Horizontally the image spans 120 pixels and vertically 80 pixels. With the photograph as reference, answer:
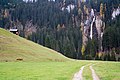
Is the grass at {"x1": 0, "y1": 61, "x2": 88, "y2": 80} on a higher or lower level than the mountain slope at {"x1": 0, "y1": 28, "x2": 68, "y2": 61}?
lower

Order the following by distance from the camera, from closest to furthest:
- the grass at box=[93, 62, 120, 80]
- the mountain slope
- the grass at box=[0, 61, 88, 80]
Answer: the grass at box=[0, 61, 88, 80]
the grass at box=[93, 62, 120, 80]
the mountain slope

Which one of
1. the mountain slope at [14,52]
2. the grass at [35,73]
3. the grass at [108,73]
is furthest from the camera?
the mountain slope at [14,52]

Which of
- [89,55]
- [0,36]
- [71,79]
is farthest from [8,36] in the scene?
[89,55]

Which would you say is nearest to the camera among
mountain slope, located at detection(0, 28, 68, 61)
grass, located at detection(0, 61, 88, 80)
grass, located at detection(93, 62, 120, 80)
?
grass, located at detection(0, 61, 88, 80)

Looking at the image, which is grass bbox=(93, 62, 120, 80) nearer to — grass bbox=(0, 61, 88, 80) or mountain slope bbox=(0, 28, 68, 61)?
grass bbox=(0, 61, 88, 80)

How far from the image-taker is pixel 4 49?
3378 inches

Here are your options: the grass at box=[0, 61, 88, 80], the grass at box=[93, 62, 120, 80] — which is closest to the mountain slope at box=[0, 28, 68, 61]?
the grass at box=[0, 61, 88, 80]

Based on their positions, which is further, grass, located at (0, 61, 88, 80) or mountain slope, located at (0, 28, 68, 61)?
mountain slope, located at (0, 28, 68, 61)

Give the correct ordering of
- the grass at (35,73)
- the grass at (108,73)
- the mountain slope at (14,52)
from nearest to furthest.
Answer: the grass at (35,73), the grass at (108,73), the mountain slope at (14,52)

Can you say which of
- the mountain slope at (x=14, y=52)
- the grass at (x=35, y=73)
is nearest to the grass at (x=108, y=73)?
the grass at (x=35, y=73)

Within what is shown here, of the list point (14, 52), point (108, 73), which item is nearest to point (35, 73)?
point (108, 73)

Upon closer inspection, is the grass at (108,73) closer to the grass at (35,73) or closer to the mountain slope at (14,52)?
the grass at (35,73)

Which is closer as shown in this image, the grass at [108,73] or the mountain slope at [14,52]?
the grass at [108,73]

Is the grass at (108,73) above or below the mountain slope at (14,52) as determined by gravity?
below
